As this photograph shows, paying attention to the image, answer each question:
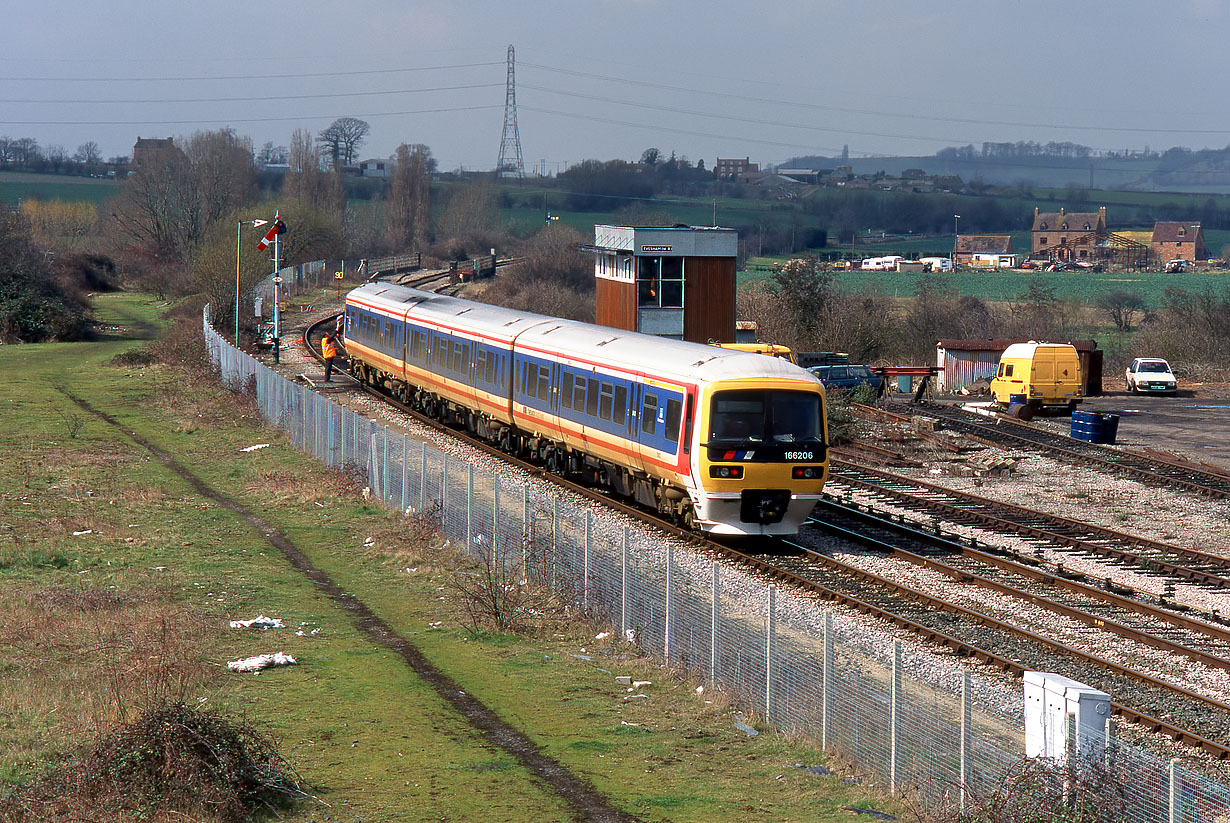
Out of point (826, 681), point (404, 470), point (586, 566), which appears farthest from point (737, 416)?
point (826, 681)

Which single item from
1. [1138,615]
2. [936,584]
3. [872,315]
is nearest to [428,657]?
[936,584]

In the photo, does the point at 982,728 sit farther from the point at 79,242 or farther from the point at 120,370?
the point at 79,242

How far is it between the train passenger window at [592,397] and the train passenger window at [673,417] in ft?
11.3

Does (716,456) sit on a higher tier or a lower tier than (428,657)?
higher

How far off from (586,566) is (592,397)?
27.9 feet

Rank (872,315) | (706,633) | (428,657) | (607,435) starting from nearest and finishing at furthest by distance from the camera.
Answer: (706,633) → (428,657) → (607,435) → (872,315)

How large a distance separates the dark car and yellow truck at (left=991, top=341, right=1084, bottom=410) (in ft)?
16.1

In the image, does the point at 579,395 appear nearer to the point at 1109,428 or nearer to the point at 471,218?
the point at 1109,428

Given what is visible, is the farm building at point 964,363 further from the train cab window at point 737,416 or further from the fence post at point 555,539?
the fence post at point 555,539

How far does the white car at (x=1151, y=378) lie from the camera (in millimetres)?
53062

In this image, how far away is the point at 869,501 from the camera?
91.4 feet

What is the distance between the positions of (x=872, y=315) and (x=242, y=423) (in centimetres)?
4045

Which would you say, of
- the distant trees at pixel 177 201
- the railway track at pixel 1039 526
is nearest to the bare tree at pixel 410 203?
the distant trees at pixel 177 201

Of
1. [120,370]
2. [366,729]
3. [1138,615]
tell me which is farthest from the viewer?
[120,370]
